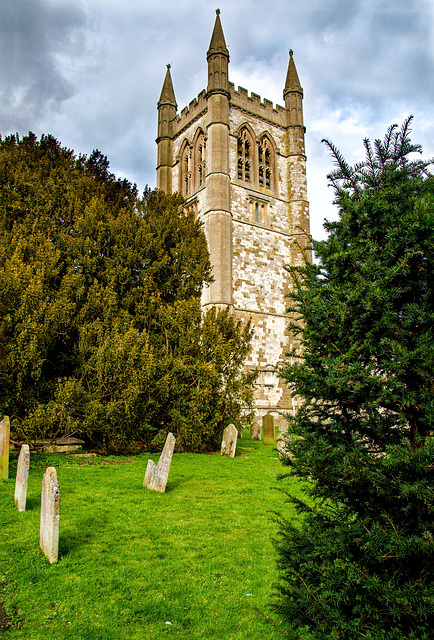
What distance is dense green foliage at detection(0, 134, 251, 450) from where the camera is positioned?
8586 millimetres

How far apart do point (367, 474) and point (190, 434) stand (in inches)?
327

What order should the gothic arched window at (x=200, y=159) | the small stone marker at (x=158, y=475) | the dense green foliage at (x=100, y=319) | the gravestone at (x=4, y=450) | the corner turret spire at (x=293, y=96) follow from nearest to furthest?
1. the small stone marker at (x=158, y=475)
2. the gravestone at (x=4, y=450)
3. the dense green foliage at (x=100, y=319)
4. the gothic arched window at (x=200, y=159)
5. the corner turret spire at (x=293, y=96)

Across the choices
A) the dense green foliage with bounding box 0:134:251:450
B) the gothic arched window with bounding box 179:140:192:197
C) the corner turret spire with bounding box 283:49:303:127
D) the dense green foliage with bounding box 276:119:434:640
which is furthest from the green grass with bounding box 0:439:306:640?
the corner turret spire with bounding box 283:49:303:127

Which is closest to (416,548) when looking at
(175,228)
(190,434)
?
(190,434)

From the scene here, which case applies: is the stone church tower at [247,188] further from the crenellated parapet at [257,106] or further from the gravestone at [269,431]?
the gravestone at [269,431]

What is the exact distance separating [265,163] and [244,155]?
5.32 feet

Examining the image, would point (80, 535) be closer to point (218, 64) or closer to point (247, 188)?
point (247, 188)

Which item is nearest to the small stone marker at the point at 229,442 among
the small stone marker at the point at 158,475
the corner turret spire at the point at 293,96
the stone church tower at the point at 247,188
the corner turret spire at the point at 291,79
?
the small stone marker at the point at 158,475

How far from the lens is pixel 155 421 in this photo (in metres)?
10.8

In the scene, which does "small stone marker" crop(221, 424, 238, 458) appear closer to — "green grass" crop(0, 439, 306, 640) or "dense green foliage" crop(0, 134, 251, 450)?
"dense green foliage" crop(0, 134, 251, 450)

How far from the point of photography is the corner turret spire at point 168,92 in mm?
28250

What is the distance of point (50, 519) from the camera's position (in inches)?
169

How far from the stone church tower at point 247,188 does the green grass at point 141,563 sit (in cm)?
1392

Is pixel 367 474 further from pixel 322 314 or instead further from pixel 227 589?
pixel 227 589
